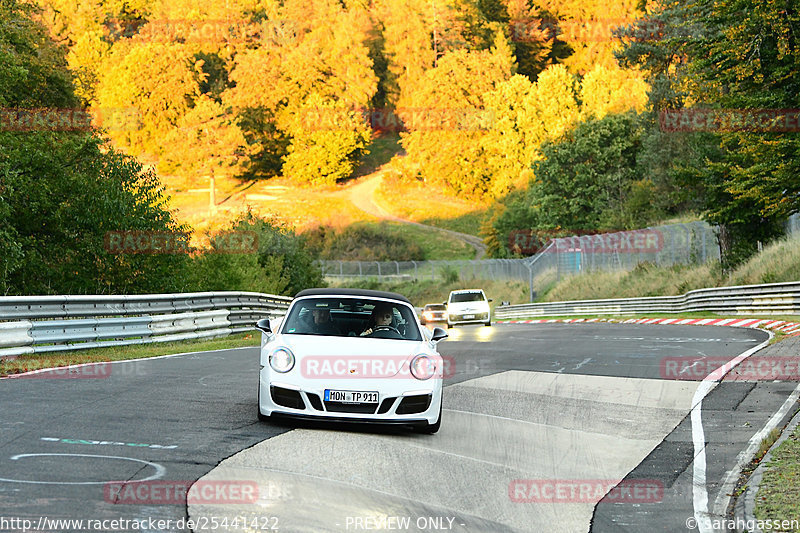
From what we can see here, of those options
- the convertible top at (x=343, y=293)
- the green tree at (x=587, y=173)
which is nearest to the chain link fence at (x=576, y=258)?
the green tree at (x=587, y=173)

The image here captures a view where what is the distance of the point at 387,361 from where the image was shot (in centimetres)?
916

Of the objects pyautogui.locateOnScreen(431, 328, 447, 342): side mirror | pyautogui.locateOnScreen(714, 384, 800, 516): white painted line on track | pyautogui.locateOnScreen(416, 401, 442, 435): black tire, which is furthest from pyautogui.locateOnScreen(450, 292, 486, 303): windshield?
pyautogui.locateOnScreen(416, 401, 442, 435): black tire

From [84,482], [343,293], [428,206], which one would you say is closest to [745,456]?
[343,293]

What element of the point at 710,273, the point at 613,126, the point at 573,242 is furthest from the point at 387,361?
the point at 613,126

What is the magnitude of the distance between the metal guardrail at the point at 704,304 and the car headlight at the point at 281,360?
75.0 ft

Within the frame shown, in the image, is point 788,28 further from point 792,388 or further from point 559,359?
point 792,388

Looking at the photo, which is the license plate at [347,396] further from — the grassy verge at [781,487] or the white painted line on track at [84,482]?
the grassy verge at [781,487]

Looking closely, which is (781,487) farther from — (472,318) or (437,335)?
(472,318)

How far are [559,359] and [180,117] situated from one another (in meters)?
108

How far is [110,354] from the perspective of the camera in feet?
56.2

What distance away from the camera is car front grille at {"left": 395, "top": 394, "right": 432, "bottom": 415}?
29.5 feet

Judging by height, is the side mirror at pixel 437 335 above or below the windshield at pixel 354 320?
below

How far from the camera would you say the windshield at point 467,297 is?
3734 centimetres

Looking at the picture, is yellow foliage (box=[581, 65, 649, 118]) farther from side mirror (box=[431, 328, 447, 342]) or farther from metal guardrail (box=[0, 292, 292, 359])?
side mirror (box=[431, 328, 447, 342])
